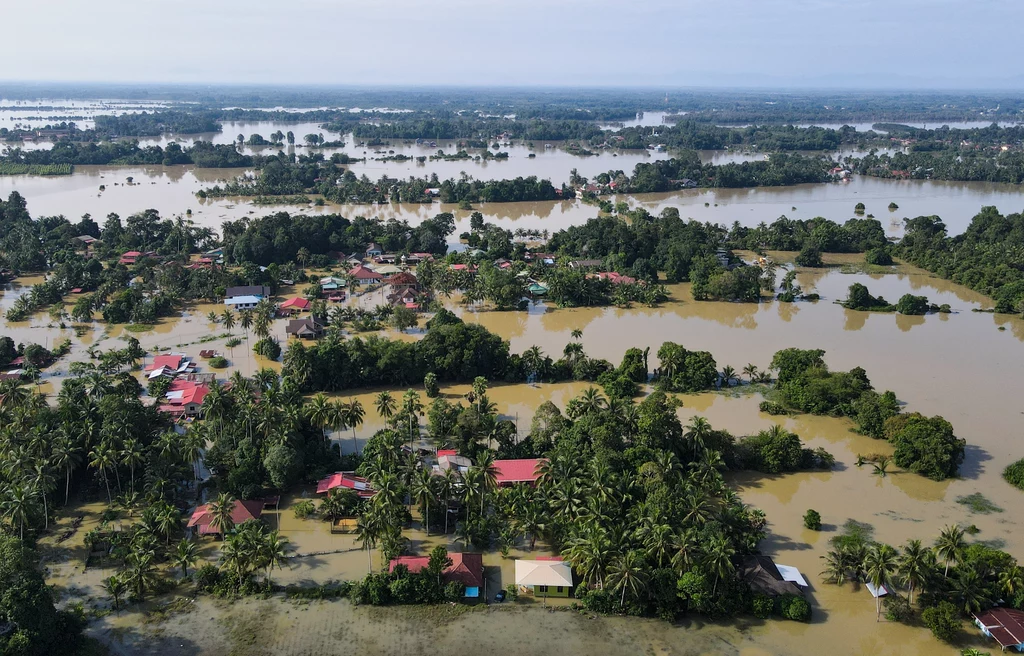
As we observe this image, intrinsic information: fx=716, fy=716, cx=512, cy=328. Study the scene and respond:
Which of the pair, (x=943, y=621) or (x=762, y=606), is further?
(x=762, y=606)

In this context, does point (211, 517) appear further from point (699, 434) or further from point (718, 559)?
point (699, 434)

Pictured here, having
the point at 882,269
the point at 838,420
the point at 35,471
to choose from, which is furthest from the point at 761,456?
the point at 882,269

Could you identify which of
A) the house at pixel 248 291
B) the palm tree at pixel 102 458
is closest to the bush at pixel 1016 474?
the palm tree at pixel 102 458

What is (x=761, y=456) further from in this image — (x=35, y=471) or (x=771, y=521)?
(x=35, y=471)

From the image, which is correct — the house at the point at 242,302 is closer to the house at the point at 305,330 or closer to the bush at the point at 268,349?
the house at the point at 305,330

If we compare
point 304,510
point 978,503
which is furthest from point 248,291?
point 978,503

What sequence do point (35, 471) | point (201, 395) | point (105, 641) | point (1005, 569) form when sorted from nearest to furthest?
point (105, 641) → point (1005, 569) → point (35, 471) → point (201, 395)
